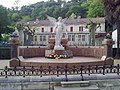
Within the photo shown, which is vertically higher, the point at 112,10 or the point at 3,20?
the point at 3,20

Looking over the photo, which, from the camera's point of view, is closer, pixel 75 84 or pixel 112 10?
pixel 75 84

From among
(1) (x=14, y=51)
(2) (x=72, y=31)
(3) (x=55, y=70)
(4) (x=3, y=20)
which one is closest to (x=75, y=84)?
(3) (x=55, y=70)

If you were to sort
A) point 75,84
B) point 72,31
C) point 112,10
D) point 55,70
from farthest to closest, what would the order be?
point 72,31
point 112,10
point 55,70
point 75,84

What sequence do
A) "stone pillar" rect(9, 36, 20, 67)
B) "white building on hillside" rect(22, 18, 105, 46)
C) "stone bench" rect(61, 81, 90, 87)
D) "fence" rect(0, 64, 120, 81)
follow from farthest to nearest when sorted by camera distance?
"white building on hillside" rect(22, 18, 105, 46) → "stone pillar" rect(9, 36, 20, 67) → "fence" rect(0, 64, 120, 81) → "stone bench" rect(61, 81, 90, 87)

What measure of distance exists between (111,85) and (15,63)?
7236mm

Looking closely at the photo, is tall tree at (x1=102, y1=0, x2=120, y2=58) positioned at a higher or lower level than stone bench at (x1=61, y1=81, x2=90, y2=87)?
higher

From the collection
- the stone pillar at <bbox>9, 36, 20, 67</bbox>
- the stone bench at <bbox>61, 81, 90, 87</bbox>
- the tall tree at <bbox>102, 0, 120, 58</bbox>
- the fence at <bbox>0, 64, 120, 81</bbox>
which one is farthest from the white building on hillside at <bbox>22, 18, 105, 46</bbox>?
the stone bench at <bbox>61, 81, 90, 87</bbox>

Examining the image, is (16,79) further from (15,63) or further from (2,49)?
(2,49)

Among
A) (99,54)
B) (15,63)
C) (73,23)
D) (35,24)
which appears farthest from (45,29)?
(15,63)

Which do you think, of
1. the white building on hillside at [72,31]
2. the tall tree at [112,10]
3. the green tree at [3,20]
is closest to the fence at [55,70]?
the tall tree at [112,10]

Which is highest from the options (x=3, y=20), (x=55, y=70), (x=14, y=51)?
(x=3, y=20)

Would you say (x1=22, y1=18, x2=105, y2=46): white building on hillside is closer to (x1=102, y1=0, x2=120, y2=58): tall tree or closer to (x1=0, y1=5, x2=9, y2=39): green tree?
(x1=0, y1=5, x2=9, y2=39): green tree

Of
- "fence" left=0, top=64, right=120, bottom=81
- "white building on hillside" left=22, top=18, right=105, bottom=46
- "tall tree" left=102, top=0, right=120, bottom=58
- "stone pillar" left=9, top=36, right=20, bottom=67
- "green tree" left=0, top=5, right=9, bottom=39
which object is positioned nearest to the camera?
"fence" left=0, top=64, right=120, bottom=81

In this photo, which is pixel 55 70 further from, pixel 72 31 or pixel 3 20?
pixel 72 31
